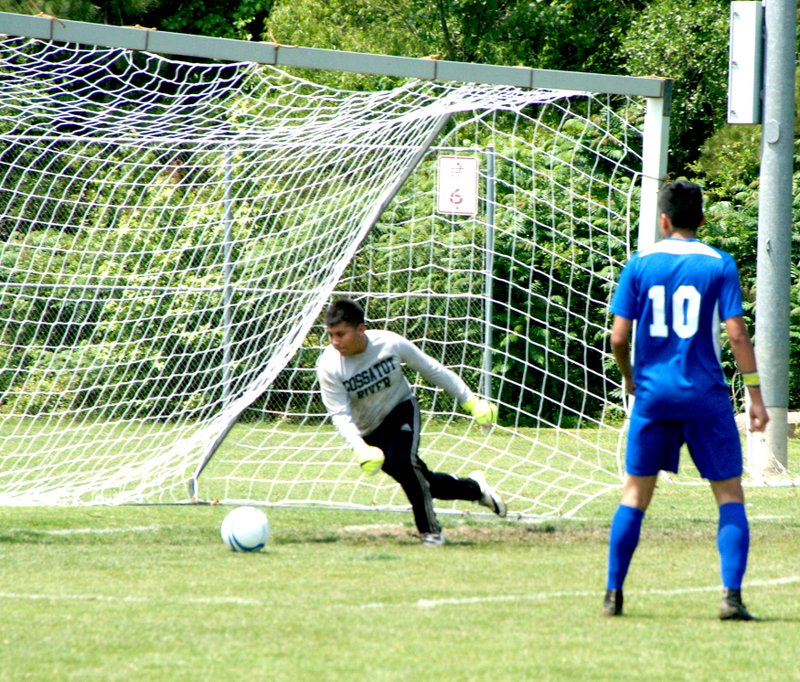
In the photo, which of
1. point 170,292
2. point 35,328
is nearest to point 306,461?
point 170,292

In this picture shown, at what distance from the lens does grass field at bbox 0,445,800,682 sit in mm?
4547

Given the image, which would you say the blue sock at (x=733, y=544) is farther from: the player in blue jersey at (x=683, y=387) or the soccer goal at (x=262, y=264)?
the soccer goal at (x=262, y=264)

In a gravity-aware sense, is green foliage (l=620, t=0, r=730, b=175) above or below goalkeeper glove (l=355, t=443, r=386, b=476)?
above

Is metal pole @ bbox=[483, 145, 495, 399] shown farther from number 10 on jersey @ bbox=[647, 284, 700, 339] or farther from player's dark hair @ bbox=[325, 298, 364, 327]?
number 10 on jersey @ bbox=[647, 284, 700, 339]

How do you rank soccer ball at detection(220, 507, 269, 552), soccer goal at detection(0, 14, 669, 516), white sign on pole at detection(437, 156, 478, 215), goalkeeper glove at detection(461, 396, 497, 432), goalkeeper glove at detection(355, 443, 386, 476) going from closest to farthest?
goalkeeper glove at detection(355, 443, 386, 476) < soccer ball at detection(220, 507, 269, 552) < goalkeeper glove at detection(461, 396, 497, 432) < soccer goal at detection(0, 14, 669, 516) < white sign on pole at detection(437, 156, 478, 215)

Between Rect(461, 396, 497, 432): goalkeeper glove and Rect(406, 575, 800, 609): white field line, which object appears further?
Rect(461, 396, 497, 432): goalkeeper glove

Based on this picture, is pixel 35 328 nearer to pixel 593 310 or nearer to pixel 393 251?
pixel 393 251

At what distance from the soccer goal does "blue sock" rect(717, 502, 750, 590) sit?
301 centimetres

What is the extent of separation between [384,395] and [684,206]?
250 centimetres

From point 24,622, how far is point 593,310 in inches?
382

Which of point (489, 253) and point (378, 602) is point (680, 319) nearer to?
point (378, 602)

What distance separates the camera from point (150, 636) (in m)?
4.96

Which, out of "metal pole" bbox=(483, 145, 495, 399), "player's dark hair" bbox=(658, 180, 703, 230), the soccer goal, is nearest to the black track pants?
the soccer goal

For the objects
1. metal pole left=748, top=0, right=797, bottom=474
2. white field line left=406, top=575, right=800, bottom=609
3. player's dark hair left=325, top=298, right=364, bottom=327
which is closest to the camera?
white field line left=406, top=575, right=800, bottom=609
